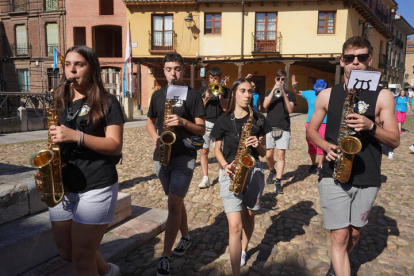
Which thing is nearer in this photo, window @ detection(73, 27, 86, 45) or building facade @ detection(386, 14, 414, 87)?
window @ detection(73, 27, 86, 45)

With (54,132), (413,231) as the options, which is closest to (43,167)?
(54,132)

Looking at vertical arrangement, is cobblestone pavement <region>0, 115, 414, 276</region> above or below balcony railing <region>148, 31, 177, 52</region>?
below

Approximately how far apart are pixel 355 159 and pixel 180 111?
1.61 m

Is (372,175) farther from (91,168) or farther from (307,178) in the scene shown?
(307,178)

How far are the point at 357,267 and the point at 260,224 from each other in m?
1.24

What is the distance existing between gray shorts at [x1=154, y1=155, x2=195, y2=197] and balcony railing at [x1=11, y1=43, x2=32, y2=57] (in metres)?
28.4

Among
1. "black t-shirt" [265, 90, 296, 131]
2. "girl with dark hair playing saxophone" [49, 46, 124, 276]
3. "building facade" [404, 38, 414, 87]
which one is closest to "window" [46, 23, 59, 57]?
"black t-shirt" [265, 90, 296, 131]

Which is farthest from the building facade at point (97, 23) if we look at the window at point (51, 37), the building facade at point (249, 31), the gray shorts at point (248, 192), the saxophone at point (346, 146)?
the saxophone at point (346, 146)

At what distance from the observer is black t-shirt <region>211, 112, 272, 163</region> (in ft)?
9.73

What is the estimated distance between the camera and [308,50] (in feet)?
69.0

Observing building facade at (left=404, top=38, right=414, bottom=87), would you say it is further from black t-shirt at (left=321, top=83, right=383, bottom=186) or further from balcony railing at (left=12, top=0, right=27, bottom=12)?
black t-shirt at (left=321, top=83, right=383, bottom=186)

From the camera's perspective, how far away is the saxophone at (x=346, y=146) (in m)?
2.20

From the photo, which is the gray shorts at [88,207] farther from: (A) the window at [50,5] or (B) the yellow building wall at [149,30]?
(A) the window at [50,5]

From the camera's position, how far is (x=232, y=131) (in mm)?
A: 2990
